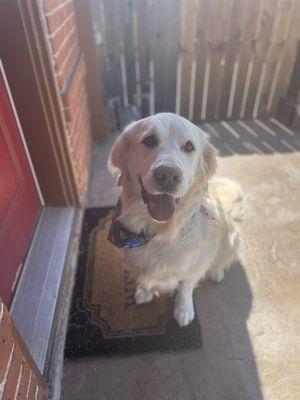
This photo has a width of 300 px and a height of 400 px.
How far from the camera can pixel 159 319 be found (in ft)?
6.89

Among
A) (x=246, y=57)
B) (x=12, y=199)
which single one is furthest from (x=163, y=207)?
(x=246, y=57)

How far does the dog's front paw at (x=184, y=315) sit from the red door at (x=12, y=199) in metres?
1.11

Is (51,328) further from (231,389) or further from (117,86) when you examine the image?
(117,86)

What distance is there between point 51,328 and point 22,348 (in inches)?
23.5

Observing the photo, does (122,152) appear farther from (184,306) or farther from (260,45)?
(260,45)

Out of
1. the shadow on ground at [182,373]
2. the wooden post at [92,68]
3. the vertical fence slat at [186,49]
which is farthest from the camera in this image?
the vertical fence slat at [186,49]

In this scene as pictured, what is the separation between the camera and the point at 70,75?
9.32ft

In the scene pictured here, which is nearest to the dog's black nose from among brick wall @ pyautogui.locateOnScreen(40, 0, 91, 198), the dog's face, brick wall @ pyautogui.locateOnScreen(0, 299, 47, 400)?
the dog's face

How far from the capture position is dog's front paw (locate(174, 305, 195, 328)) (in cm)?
204

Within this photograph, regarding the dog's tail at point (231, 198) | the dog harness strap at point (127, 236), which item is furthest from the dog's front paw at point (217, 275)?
the dog harness strap at point (127, 236)

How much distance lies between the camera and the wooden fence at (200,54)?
12.6 feet

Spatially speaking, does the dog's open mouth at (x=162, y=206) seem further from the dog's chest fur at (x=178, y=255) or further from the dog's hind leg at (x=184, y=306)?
the dog's hind leg at (x=184, y=306)

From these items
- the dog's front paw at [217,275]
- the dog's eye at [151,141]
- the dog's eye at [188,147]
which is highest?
the dog's eye at [151,141]

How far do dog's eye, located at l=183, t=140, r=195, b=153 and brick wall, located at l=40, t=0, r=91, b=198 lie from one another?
1.30 m
